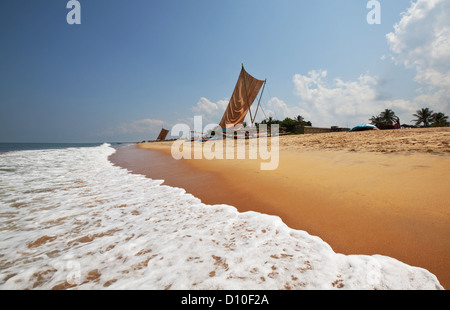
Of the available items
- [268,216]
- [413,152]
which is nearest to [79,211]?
[268,216]

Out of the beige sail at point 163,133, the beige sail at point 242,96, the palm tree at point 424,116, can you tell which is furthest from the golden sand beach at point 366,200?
the beige sail at point 163,133

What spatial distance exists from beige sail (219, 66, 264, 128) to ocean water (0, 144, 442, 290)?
30.1 meters

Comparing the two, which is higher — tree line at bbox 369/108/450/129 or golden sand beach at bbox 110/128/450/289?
tree line at bbox 369/108/450/129

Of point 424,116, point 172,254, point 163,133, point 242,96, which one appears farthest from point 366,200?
point 163,133

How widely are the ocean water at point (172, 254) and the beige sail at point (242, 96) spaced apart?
30102 millimetres

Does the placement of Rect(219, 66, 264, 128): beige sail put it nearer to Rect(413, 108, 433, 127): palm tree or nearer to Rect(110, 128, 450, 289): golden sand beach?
Rect(110, 128, 450, 289): golden sand beach

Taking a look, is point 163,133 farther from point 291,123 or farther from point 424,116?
point 424,116

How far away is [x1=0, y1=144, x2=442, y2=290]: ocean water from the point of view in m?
1.46

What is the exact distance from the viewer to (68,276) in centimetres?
162

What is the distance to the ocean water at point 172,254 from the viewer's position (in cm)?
146

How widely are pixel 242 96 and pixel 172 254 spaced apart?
112 feet

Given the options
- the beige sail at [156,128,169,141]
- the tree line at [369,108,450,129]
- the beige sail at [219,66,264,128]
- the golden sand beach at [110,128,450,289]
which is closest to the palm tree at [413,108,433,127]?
the tree line at [369,108,450,129]
